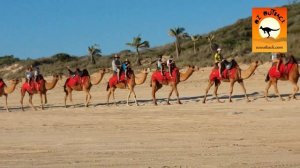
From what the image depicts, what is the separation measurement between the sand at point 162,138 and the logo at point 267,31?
15104mm

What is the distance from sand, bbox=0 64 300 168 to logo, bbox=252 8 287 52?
49.6 feet

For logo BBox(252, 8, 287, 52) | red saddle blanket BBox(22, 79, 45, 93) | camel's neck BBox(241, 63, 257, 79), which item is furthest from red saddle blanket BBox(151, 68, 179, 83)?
logo BBox(252, 8, 287, 52)

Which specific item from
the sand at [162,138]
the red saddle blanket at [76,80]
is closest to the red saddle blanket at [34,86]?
the red saddle blanket at [76,80]

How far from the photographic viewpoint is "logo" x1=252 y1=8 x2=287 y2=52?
35.4 meters

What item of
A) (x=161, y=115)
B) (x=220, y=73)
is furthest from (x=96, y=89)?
(x=161, y=115)

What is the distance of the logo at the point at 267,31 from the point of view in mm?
35438

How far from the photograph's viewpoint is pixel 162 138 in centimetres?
1260

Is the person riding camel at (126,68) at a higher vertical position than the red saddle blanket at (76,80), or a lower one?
higher

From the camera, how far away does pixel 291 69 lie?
2228 cm

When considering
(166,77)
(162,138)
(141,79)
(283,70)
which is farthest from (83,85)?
(162,138)

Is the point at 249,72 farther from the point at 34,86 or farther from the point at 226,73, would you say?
the point at 34,86

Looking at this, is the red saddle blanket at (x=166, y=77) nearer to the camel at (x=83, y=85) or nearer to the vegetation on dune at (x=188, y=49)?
the camel at (x=83, y=85)

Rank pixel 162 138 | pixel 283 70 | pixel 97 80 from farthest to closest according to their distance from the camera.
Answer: pixel 97 80 < pixel 283 70 < pixel 162 138

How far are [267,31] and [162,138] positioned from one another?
24.2m
